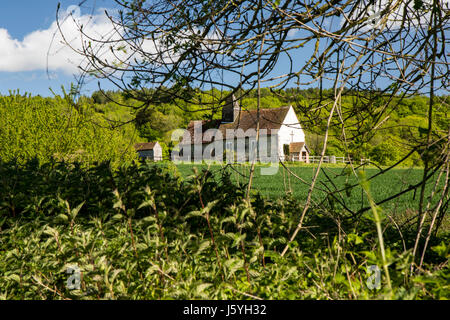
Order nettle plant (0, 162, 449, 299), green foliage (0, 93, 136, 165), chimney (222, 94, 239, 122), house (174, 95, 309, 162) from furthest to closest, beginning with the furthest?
green foliage (0, 93, 136, 165) < chimney (222, 94, 239, 122) < house (174, 95, 309, 162) < nettle plant (0, 162, 449, 299)

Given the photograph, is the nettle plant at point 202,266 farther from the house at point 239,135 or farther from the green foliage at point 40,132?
the green foliage at point 40,132

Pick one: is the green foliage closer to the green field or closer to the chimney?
the green field

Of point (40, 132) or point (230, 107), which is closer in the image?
point (230, 107)

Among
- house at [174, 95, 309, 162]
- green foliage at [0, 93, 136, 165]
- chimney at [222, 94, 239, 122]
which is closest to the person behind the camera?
house at [174, 95, 309, 162]

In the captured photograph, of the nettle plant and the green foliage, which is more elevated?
the green foliage

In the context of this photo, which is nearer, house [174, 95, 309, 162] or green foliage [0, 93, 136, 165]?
house [174, 95, 309, 162]

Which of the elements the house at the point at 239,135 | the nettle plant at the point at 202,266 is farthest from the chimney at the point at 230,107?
the nettle plant at the point at 202,266

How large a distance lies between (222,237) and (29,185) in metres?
3.05

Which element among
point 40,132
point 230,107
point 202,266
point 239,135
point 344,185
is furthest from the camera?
point 40,132

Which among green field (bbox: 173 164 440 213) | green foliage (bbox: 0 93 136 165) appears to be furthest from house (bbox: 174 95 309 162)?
green foliage (bbox: 0 93 136 165)

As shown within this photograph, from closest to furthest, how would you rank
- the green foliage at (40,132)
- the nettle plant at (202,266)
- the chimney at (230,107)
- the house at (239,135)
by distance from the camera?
1. the nettle plant at (202,266)
2. the house at (239,135)
3. the chimney at (230,107)
4. the green foliage at (40,132)

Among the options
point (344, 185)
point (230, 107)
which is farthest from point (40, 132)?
point (344, 185)

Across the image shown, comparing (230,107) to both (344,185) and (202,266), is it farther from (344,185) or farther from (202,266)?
(202,266)
